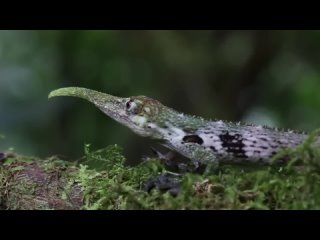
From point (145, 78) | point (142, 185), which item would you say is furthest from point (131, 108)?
point (145, 78)

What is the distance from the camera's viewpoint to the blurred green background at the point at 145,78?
924 centimetres

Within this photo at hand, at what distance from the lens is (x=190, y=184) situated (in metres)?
2.84

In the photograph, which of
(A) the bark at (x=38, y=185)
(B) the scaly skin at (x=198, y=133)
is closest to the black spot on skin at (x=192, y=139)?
(B) the scaly skin at (x=198, y=133)

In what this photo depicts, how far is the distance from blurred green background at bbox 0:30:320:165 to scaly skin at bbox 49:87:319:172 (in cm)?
560

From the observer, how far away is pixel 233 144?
11.4ft

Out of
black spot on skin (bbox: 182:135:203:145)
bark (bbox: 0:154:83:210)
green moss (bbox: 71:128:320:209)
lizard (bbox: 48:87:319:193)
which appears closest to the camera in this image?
green moss (bbox: 71:128:320:209)

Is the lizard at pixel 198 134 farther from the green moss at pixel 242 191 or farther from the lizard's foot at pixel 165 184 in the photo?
the lizard's foot at pixel 165 184

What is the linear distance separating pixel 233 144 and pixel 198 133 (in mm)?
279

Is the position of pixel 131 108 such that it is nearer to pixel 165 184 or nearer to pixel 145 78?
pixel 165 184

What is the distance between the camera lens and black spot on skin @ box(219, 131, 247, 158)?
11.3 ft

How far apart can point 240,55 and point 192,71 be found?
2.98ft

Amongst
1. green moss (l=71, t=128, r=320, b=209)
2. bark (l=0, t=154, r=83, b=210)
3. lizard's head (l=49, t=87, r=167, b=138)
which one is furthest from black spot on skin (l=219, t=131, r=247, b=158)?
bark (l=0, t=154, r=83, b=210)

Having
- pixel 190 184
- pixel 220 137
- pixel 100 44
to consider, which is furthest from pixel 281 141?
pixel 100 44

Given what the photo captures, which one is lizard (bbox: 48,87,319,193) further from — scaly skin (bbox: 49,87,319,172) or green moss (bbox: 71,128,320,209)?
green moss (bbox: 71,128,320,209)
